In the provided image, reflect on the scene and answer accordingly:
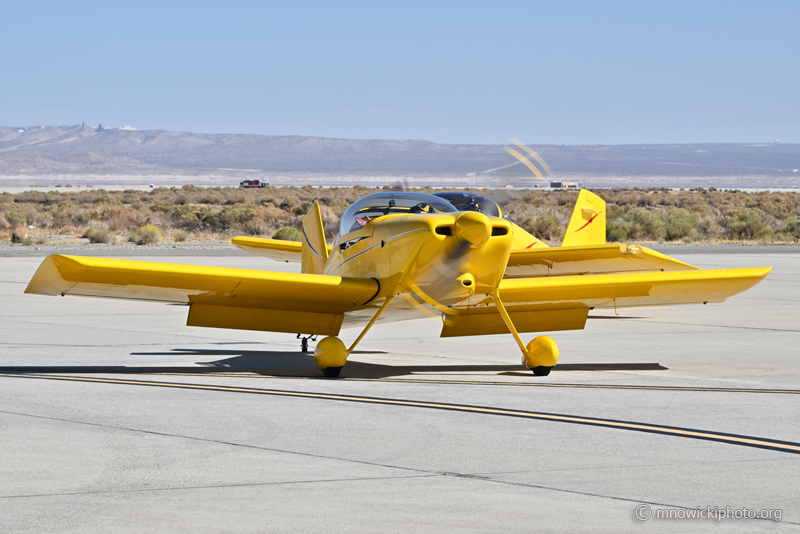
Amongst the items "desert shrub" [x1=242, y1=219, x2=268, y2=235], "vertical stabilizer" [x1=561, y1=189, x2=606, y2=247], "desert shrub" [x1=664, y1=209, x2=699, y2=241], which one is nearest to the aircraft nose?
"vertical stabilizer" [x1=561, y1=189, x2=606, y2=247]

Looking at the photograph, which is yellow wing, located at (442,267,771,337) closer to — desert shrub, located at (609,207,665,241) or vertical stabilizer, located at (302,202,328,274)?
vertical stabilizer, located at (302,202,328,274)

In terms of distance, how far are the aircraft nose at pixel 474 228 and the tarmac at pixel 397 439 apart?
4.96ft

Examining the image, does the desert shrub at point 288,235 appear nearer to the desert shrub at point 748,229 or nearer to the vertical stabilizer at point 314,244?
the desert shrub at point 748,229

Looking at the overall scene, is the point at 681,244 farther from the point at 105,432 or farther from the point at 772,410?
the point at 105,432

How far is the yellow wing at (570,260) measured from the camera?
14.1 meters

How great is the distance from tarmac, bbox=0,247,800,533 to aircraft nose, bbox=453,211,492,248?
59.6 inches

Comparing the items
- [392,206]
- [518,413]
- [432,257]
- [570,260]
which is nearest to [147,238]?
[570,260]

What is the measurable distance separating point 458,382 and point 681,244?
1451 inches

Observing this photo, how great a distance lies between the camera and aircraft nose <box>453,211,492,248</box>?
938 centimetres

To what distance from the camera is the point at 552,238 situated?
4494 centimetres

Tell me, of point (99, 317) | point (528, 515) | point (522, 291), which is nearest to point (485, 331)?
point (522, 291)

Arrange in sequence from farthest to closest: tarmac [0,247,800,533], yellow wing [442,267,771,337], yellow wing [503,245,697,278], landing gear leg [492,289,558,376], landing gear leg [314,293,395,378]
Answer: yellow wing [503,245,697,278] → yellow wing [442,267,771,337] → landing gear leg [492,289,558,376] → landing gear leg [314,293,395,378] → tarmac [0,247,800,533]

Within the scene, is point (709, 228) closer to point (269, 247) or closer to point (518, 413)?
point (269, 247)

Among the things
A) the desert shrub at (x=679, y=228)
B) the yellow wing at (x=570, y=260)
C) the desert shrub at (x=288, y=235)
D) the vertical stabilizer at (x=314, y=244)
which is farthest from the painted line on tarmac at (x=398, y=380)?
the desert shrub at (x=679, y=228)
